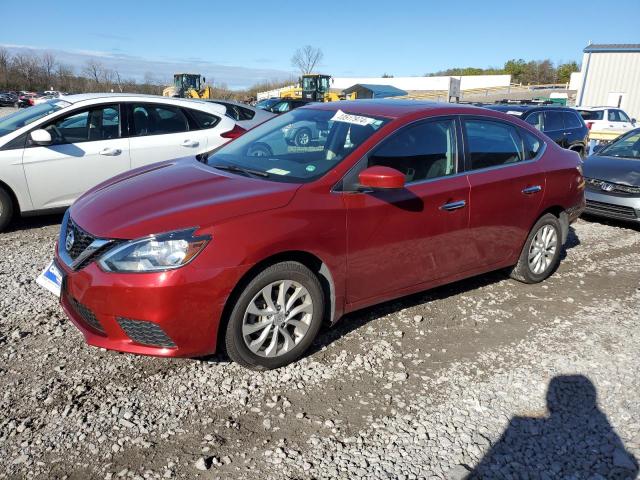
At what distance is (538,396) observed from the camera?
3.19m

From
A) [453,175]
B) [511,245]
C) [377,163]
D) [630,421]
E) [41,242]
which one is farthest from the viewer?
[41,242]

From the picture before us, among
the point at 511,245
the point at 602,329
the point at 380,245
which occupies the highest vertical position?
the point at 380,245

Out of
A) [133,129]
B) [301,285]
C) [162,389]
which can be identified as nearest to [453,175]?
[301,285]

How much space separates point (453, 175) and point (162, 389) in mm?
2635

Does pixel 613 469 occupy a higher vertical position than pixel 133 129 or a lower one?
lower

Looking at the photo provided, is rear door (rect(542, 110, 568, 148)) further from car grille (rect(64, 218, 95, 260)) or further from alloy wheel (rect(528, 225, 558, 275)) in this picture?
car grille (rect(64, 218, 95, 260))

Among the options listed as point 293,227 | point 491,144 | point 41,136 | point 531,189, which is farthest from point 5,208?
point 531,189

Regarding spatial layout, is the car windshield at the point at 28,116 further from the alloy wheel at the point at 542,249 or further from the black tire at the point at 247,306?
the alloy wheel at the point at 542,249

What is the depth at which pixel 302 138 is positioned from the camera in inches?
158

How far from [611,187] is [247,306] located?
21.9 ft

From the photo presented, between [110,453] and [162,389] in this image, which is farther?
[162,389]

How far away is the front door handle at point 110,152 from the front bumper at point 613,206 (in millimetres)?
6788

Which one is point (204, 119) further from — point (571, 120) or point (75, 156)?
point (571, 120)

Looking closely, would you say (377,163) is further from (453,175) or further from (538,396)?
(538,396)
